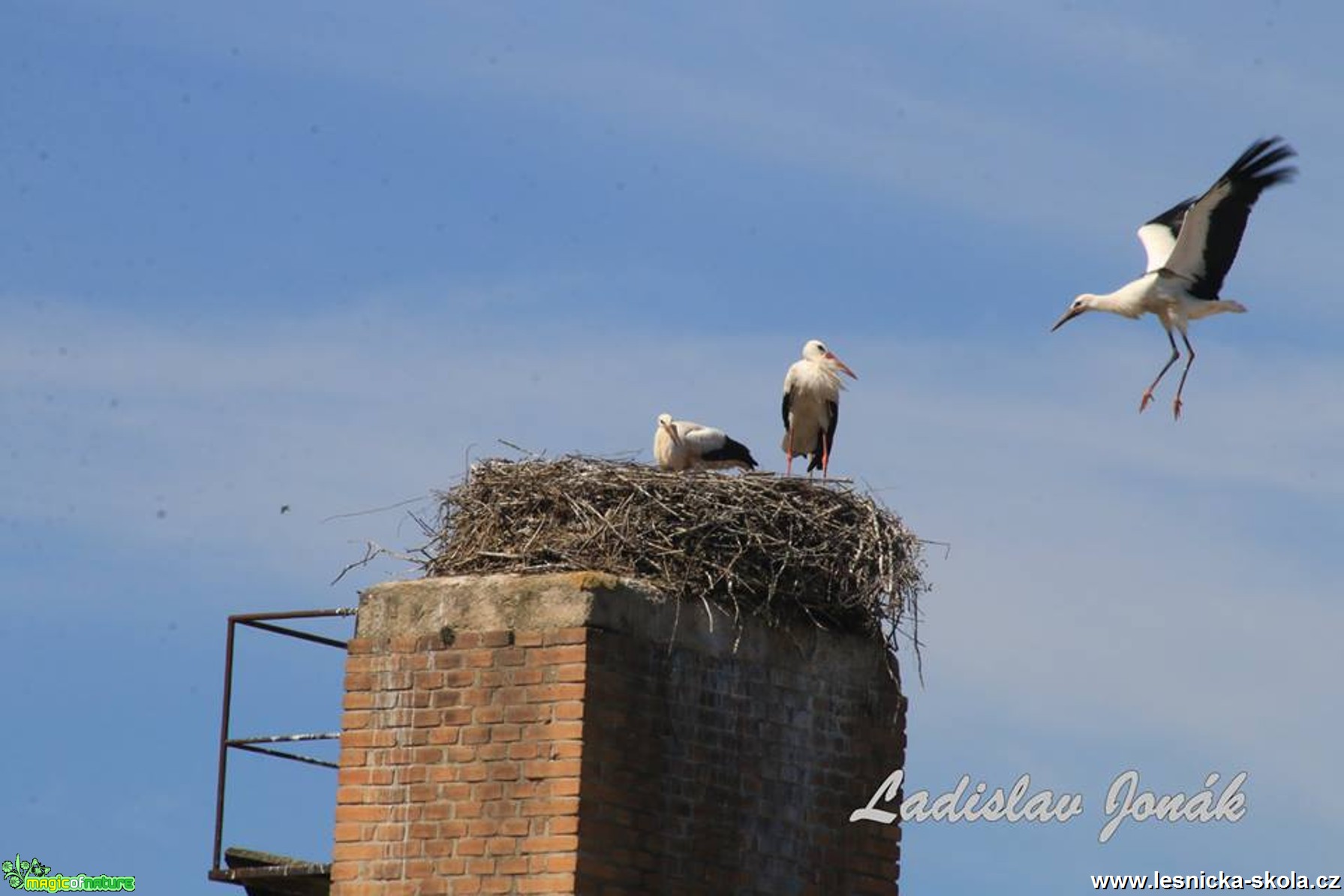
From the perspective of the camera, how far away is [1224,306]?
665 inches

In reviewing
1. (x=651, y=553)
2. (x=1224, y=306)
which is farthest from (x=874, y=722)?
(x=1224, y=306)

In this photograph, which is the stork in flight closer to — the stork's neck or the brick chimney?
the stork's neck

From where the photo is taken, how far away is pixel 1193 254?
659 inches

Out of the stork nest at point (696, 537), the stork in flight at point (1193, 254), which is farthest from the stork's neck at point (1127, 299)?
the stork nest at point (696, 537)

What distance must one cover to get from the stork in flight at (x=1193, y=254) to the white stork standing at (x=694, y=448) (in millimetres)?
2547

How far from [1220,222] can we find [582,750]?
25.4ft

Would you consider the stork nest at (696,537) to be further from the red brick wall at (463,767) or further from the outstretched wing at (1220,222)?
the outstretched wing at (1220,222)

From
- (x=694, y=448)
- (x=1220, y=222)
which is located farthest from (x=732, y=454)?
(x=1220, y=222)

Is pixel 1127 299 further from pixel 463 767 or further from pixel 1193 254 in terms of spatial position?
pixel 463 767

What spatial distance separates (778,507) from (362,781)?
2407 millimetres

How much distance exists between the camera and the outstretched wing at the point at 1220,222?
624 inches

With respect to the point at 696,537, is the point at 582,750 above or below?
below

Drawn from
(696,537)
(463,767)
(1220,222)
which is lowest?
(463,767)

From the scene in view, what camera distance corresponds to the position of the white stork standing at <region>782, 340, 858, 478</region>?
18000 mm
